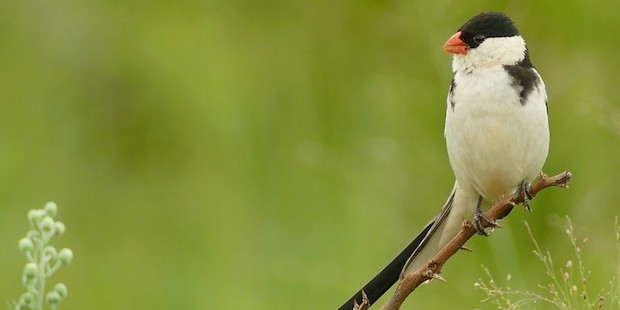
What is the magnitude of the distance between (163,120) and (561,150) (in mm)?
2338

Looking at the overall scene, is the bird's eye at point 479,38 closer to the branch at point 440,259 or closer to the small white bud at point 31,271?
the branch at point 440,259

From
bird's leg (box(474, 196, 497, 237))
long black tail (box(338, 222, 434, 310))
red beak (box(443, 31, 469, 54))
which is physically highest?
red beak (box(443, 31, 469, 54))

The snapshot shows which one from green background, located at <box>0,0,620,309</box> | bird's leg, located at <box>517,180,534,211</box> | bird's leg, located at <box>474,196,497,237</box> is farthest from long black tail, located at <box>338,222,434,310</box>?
green background, located at <box>0,0,620,309</box>

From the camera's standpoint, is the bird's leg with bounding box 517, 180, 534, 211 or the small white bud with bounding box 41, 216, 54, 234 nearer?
the small white bud with bounding box 41, 216, 54, 234

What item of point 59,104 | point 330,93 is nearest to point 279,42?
point 330,93

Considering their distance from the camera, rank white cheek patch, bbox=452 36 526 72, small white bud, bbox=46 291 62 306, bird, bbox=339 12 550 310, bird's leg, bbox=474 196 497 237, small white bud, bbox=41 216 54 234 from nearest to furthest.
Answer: small white bud, bbox=46 291 62 306 → small white bud, bbox=41 216 54 234 → bird's leg, bbox=474 196 497 237 → bird, bbox=339 12 550 310 → white cheek patch, bbox=452 36 526 72

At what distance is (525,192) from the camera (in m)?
3.29

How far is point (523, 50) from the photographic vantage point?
11.9ft

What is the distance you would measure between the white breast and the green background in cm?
102

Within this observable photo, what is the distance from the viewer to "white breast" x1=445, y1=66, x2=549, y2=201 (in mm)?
3381

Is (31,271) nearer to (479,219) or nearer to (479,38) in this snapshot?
(479,219)

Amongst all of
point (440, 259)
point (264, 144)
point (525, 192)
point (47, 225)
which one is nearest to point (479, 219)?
point (525, 192)

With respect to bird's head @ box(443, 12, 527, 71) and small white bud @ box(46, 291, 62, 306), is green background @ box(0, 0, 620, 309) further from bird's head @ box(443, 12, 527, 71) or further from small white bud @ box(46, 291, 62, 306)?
small white bud @ box(46, 291, 62, 306)

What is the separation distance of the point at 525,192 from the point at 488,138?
193mm
